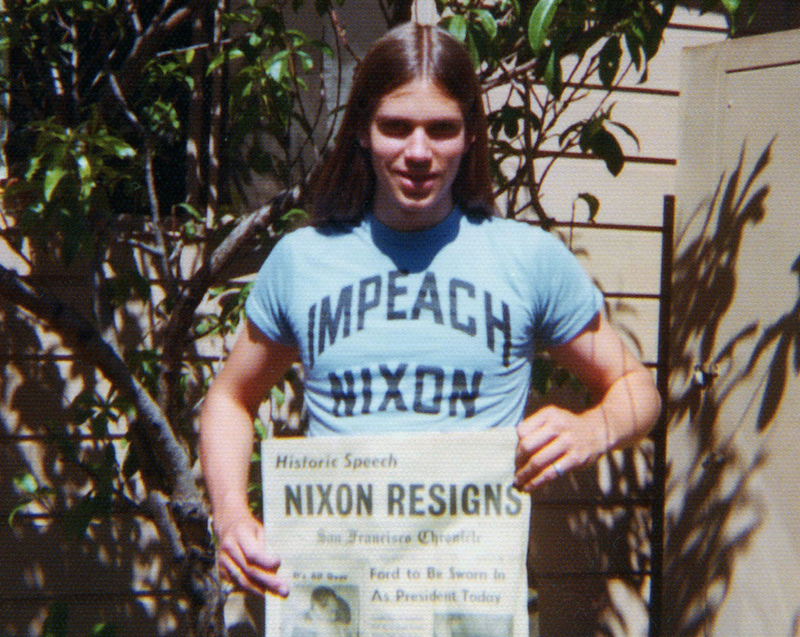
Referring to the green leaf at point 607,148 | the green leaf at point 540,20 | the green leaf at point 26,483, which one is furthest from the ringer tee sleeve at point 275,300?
the green leaf at point 26,483

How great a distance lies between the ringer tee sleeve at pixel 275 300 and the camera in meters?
1.49

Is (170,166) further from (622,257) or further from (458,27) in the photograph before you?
(622,257)

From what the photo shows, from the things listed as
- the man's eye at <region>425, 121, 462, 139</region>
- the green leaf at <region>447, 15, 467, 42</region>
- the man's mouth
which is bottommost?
the man's mouth

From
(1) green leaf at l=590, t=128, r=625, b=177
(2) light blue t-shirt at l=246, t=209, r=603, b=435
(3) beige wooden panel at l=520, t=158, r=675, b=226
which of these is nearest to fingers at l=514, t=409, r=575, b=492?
(2) light blue t-shirt at l=246, t=209, r=603, b=435

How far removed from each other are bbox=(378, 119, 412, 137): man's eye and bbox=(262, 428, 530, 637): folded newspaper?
20.0 inches

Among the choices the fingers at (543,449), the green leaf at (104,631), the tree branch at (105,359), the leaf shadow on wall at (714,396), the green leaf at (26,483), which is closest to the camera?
the fingers at (543,449)

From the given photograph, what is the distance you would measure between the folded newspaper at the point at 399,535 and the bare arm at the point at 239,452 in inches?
1.9

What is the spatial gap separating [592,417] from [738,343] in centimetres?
189

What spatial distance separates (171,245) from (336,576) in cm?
212

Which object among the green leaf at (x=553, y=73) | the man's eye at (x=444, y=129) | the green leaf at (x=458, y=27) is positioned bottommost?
the man's eye at (x=444, y=129)

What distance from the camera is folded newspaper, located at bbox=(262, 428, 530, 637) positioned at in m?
1.30

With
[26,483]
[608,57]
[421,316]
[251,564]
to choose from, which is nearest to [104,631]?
[26,483]

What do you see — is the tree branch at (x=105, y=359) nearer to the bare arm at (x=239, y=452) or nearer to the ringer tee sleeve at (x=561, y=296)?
the bare arm at (x=239, y=452)

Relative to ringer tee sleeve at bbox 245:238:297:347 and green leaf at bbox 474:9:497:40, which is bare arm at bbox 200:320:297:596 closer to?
ringer tee sleeve at bbox 245:238:297:347
